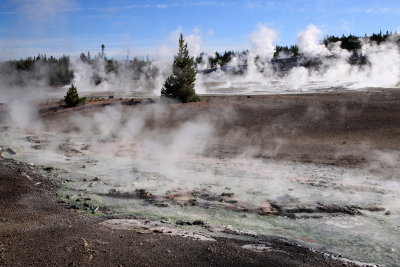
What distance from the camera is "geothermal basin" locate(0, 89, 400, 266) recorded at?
962cm

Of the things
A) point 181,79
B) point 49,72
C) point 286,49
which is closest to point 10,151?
point 181,79

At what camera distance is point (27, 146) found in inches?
776

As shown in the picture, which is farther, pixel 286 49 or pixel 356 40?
pixel 286 49

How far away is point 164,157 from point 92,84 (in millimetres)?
37726

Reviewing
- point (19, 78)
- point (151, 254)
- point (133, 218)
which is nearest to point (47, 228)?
point (133, 218)

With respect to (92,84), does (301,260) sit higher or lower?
lower

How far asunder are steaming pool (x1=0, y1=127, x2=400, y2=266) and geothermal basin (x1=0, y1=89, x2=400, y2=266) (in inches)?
1.3

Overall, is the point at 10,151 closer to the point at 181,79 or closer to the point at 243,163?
the point at 243,163

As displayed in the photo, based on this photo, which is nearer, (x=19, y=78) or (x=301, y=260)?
(x=301, y=260)

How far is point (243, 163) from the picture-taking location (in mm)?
15695

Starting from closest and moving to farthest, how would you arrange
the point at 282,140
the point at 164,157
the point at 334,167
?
the point at 334,167 → the point at 164,157 → the point at 282,140

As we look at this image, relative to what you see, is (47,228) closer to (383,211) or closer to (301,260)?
(301,260)

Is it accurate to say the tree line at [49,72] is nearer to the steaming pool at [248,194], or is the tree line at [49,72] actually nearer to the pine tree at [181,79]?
the pine tree at [181,79]

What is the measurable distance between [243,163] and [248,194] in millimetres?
4043
